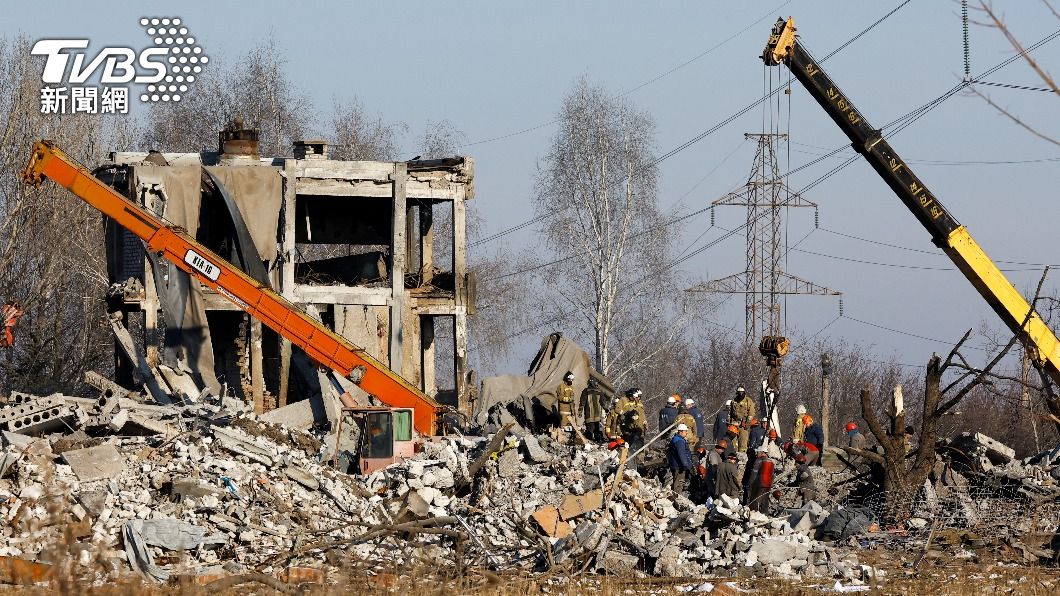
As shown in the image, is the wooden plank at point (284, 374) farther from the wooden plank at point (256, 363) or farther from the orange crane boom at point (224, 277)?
the orange crane boom at point (224, 277)

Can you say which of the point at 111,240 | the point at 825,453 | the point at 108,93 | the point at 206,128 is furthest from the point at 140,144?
the point at 825,453

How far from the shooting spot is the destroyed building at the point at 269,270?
2334 cm

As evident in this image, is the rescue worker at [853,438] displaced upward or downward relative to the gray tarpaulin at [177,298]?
downward

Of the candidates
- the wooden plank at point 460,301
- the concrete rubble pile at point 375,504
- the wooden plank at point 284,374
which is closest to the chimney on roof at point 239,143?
the wooden plank at point 460,301

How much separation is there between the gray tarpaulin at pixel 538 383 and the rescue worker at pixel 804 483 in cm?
556

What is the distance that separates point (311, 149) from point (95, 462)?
38.7ft

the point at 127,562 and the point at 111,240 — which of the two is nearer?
the point at 127,562

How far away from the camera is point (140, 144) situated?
4259 cm

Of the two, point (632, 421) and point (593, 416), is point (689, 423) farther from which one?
point (593, 416)

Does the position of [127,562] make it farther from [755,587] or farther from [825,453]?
[825,453]

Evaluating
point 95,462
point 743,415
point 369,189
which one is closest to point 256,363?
point 369,189

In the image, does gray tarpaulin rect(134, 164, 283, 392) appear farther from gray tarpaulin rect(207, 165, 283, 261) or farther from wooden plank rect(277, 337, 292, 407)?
wooden plank rect(277, 337, 292, 407)

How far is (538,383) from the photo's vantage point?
973 inches

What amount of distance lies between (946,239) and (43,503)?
13.6m
